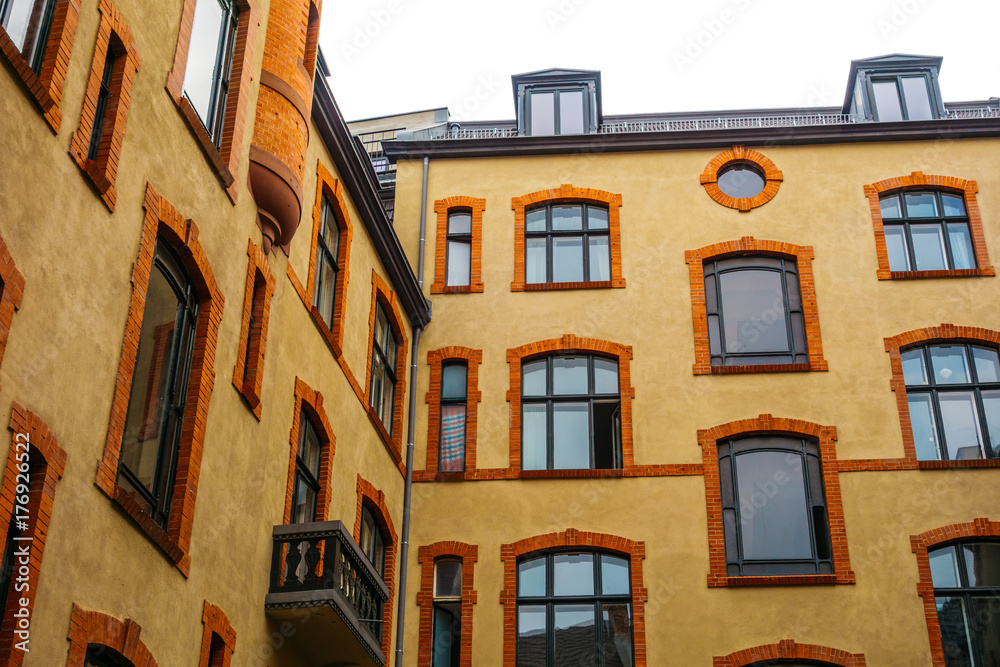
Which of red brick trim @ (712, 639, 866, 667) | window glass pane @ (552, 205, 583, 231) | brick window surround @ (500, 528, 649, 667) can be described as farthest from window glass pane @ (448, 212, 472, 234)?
red brick trim @ (712, 639, 866, 667)

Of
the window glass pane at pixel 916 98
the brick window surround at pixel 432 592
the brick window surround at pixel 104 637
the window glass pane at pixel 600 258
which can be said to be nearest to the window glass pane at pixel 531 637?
the brick window surround at pixel 432 592

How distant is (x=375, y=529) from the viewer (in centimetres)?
2025

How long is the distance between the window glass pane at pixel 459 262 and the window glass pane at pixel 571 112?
408cm

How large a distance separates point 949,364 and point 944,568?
13.5ft

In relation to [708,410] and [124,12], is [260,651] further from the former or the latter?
[708,410]

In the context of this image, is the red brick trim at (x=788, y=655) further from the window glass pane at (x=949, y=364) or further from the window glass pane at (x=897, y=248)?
the window glass pane at (x=897, y=248)

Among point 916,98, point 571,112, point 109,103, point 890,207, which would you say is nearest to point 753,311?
point 890,207

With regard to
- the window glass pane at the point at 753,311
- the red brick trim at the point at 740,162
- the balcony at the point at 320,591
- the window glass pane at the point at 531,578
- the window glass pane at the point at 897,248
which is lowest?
the balcony at the point at 320,591

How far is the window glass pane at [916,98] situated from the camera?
2661 centimetres

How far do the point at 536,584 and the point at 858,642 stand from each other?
5573 millimetres

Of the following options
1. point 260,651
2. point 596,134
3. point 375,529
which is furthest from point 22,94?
point 596,134

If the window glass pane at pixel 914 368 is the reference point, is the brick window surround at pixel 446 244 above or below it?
above

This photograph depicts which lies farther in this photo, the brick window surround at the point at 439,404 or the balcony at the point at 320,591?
the brick window surround at the point at 439,404

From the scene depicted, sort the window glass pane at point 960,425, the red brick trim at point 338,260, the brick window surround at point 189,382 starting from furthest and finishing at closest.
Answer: the window glass pane at point 960,425, the red brick trim at point 338,260, the brick window surround at point 189,382
